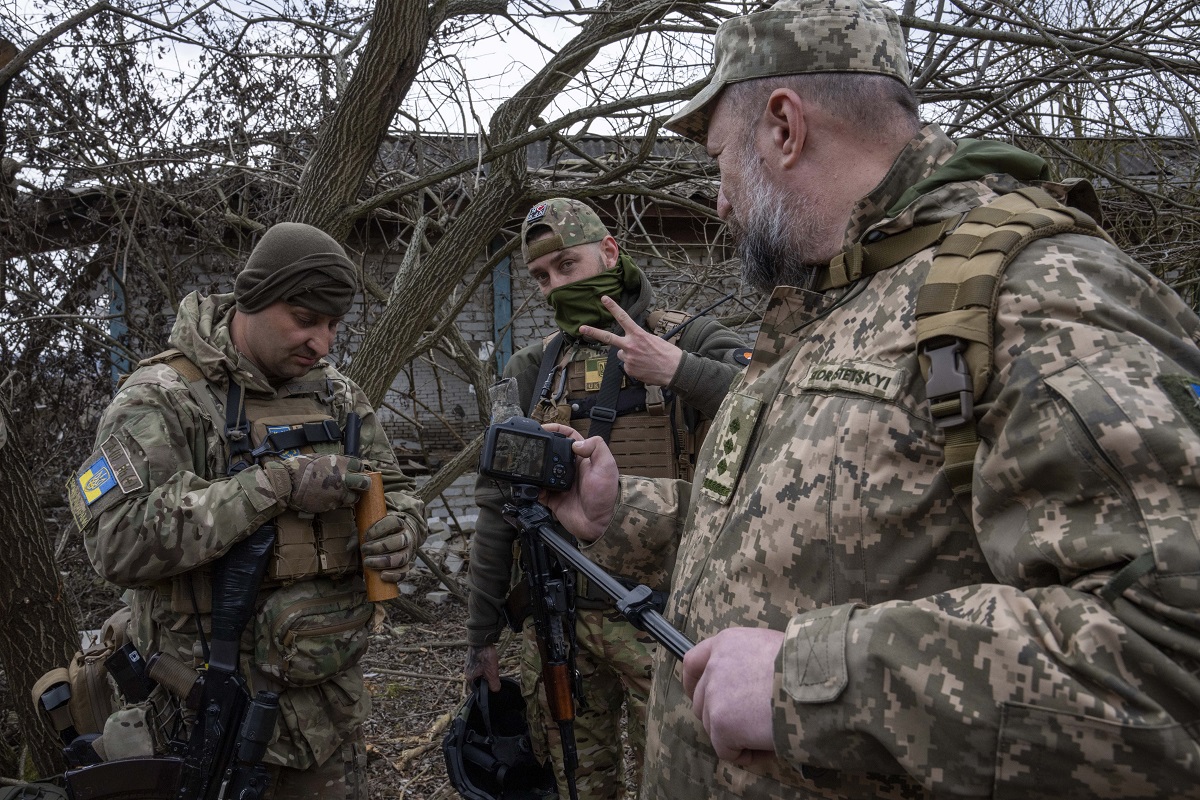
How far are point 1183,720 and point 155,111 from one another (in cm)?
616

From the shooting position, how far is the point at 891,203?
1.33 metres

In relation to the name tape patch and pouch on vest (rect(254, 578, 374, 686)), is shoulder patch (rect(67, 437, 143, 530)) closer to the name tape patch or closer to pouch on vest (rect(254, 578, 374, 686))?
pouch on vest (rect(254, 578, 374, 686))

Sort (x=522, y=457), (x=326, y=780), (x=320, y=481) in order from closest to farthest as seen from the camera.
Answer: (x=522, y=457), (x=320, y=481), (x=326, y=780)

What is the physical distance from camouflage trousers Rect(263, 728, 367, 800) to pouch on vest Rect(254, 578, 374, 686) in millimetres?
262

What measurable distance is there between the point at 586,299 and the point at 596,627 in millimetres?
1151

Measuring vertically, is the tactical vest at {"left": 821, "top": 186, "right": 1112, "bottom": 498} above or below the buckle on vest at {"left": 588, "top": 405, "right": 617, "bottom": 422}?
above

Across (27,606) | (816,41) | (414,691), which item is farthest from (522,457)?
(414,691)

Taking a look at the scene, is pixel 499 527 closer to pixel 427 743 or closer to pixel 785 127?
pixel 427 743

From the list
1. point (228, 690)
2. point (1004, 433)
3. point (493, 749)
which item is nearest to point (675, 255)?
point (493, 749)

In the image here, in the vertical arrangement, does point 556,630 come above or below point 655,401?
below

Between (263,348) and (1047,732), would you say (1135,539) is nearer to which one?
(1047,732)

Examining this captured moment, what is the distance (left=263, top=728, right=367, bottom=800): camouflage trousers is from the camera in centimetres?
250

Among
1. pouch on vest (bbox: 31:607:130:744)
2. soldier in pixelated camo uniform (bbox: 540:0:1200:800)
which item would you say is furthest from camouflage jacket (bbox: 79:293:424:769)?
soldier in pixelated camo uniform (bbox: 540:0:1200:800)

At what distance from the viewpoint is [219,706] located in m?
2.31
